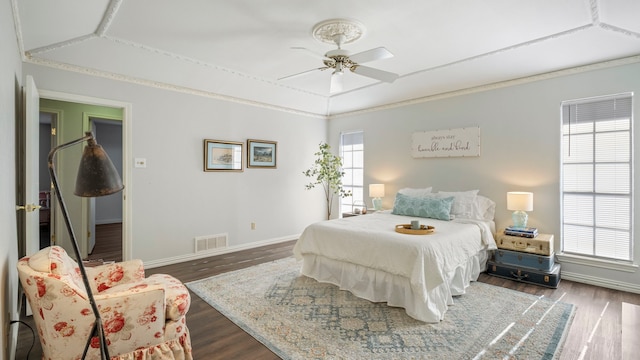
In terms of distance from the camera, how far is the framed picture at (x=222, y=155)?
4660 mm

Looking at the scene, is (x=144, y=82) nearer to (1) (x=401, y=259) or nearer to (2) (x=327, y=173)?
(2) (x=327, y=173)

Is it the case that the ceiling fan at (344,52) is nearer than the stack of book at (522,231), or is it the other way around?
the ceiling fan at (344,52)

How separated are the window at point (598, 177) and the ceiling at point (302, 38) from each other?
580 mm

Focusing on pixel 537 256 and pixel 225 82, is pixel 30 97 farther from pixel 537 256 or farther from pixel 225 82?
pixel 537 256

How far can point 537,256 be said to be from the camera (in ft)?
11.5

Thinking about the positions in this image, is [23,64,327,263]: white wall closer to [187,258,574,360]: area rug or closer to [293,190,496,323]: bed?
[187,258,574,360]: area rug

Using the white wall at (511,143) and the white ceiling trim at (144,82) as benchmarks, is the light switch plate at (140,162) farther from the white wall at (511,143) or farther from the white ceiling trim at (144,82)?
the white wall at (511,143)

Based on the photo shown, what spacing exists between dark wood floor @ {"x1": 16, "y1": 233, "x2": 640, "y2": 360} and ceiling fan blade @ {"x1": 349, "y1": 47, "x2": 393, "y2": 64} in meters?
2.36

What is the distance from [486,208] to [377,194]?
1.65 metres

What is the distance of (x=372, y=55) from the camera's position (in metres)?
2.71

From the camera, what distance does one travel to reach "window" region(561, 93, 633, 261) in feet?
11.2

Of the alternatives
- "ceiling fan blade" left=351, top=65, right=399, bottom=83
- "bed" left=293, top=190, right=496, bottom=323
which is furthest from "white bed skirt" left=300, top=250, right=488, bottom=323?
"ceiling fan blade" left=351, top=65, right=399, bottom=83

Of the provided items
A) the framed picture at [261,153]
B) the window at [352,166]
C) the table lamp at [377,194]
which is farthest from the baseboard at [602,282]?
the framed picture at [261,153]

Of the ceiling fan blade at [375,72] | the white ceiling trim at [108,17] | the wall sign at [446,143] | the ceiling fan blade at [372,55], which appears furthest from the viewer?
the wall sign at [446,143]
